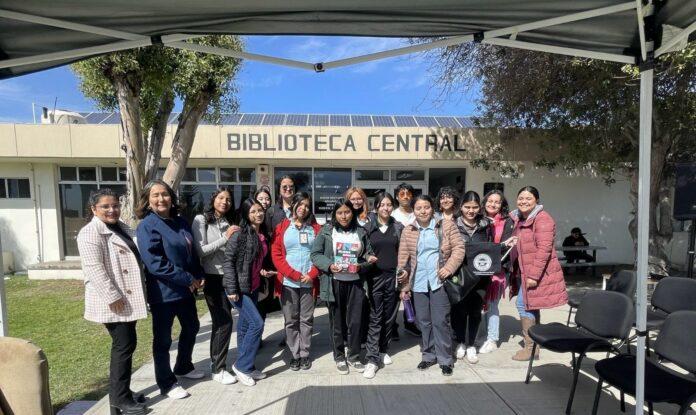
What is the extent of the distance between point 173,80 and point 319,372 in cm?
475

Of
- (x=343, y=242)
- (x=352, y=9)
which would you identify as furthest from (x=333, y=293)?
(x=352, y=9)

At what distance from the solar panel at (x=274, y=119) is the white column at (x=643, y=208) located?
892cm

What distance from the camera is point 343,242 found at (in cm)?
352

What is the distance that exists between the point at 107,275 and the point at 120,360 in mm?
676

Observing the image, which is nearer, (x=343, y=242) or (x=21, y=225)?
(x=343, y=242)

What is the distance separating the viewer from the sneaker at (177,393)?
3.12 metres

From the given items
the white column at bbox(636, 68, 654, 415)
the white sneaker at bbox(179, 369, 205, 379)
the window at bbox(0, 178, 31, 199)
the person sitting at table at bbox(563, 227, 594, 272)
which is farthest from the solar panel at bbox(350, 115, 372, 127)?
the window at bbox(0, 178, 31, 199)

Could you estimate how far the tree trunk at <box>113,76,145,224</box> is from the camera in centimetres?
533

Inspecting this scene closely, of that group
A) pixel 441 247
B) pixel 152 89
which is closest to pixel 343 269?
pixel 441 247

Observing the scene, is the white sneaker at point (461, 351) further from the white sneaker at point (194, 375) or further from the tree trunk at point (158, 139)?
the tree trunk at point (158, 139)

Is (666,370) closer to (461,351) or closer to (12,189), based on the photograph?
(461,351)

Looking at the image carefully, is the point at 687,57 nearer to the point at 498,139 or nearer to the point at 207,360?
the point at 498,139

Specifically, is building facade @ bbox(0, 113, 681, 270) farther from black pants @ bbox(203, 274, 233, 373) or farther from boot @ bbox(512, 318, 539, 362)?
black pants @ bbox(203, 274, 233, 373)

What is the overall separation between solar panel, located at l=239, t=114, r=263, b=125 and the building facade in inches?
1.2
